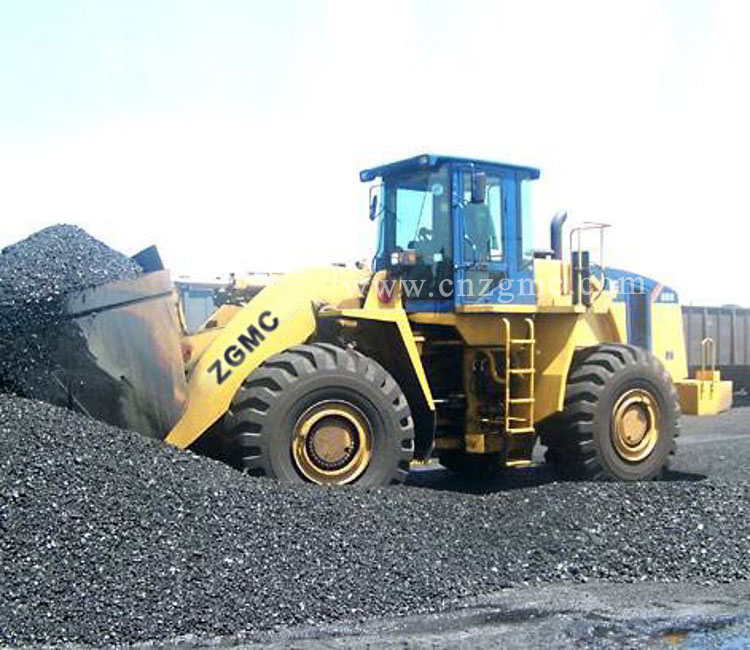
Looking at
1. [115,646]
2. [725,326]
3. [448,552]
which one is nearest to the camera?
[115,646]

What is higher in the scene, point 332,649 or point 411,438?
point 411,438

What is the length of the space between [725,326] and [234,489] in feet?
53.3

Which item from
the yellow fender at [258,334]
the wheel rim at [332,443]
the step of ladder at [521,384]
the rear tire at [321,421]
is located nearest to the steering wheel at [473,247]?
the step of ladder at [521,384]

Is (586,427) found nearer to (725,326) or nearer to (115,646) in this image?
(115,646)

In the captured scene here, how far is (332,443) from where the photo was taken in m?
7.36

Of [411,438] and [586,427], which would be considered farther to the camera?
[586,427]

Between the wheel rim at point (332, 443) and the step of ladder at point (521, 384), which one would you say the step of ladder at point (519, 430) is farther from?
the wheel rim at point (332, 443)

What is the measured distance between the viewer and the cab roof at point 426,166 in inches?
325

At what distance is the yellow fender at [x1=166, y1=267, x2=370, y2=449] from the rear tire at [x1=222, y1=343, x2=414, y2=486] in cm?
17

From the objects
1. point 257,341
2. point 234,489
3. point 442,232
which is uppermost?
point 442,232

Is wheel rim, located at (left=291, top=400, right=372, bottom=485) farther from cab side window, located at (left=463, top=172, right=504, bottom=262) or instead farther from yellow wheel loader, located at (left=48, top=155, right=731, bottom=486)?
cab side window, located at (left=463, top=172, right=504, bottom=262)

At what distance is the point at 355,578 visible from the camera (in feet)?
17.6

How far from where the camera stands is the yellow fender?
712cm

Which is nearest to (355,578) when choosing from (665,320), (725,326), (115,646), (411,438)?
(115,646)
